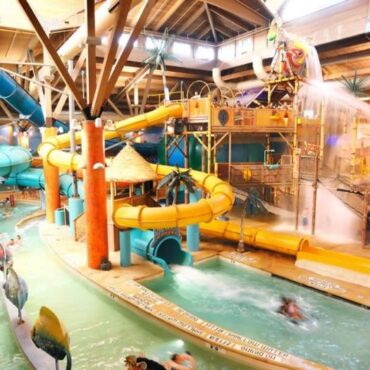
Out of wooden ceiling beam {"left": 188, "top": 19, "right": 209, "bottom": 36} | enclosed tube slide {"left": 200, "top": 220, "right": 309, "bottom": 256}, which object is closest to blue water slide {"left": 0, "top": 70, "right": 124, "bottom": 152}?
enclosed tube slide {"left": 200, "top": 220, "right": 309, "bottom": 256}

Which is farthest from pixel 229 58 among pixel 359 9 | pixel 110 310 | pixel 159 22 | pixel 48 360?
pixel 48 360

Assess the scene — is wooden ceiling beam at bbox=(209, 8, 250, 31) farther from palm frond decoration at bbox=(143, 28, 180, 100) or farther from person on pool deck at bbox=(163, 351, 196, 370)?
person on pool deck at bbox=(163, 351, 196, 370)

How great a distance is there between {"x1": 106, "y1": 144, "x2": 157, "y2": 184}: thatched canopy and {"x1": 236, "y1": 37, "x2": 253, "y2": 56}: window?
57.8 ft

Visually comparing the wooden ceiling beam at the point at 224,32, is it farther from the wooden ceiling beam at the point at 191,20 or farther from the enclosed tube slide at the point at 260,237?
the enclosed tube slide at the point at 260,237

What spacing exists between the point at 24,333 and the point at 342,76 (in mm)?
22928

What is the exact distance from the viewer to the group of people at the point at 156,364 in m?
4.89

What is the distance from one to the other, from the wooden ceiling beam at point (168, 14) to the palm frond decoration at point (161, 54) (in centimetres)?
56

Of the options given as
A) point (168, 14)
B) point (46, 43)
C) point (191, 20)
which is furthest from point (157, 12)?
point (46, 43)

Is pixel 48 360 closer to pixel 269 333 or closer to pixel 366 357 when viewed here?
pixel 269 333

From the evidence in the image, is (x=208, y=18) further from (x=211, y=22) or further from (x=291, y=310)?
(x=291, y=310)

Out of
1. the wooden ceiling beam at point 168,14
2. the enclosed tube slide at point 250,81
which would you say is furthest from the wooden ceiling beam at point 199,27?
the enclosed tube slide at point 250,81

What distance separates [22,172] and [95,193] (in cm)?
952

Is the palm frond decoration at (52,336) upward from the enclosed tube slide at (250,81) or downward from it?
downward

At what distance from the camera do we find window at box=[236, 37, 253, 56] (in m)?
25.5
